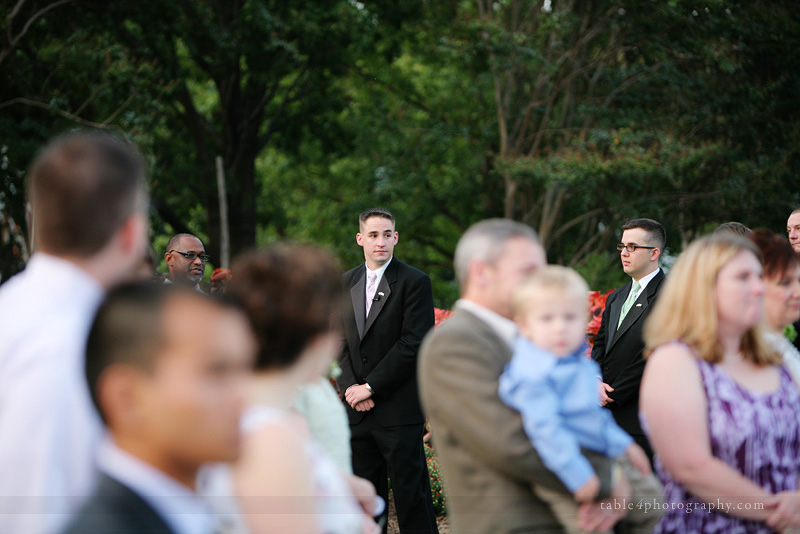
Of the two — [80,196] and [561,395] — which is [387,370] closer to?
[561,395]

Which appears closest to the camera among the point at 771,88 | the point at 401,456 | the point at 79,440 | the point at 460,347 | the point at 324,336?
the point at 79,440

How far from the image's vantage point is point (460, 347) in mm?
3164

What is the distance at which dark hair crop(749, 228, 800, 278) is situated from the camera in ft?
12.3

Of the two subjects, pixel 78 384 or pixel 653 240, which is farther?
pixel 653 240

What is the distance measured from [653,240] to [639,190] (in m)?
15.1

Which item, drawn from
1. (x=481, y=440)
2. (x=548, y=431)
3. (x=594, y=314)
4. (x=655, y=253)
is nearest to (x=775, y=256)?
(x=548, y=431)

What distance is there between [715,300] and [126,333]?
93.7 inches

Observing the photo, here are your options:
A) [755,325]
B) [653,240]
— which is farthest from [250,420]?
[653,240]

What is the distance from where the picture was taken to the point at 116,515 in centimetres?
166

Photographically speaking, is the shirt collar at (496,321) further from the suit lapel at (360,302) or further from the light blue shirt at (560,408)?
the suit lapel at (360,302)

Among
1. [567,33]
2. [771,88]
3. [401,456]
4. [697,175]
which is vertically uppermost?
[567,33]

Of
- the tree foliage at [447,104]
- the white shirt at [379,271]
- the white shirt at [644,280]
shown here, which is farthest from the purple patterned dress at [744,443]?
the tree foliage at [447,104]

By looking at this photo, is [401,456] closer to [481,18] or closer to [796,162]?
[481,18]

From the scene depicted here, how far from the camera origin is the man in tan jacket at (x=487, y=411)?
9.91ft
